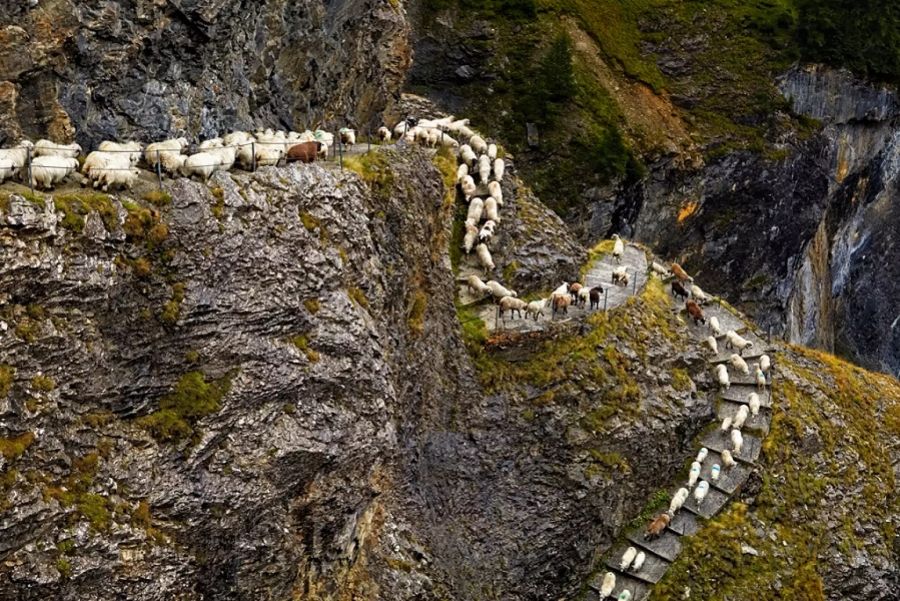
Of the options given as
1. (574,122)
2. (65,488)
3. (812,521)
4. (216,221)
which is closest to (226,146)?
(216,221)

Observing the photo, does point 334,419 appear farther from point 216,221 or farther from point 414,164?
point 414,164

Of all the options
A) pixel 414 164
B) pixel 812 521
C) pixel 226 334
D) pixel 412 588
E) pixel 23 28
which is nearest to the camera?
pixel 226 334

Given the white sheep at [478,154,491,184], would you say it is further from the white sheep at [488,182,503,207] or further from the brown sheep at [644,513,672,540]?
the brown sheep at [644,513,672,540]

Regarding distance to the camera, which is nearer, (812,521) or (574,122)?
(812,521)

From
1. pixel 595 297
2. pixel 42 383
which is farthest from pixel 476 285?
pixel 42 383

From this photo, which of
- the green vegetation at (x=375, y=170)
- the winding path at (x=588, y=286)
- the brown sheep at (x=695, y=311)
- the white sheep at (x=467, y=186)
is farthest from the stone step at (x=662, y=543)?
the green vegetation at (x=375, y=170)

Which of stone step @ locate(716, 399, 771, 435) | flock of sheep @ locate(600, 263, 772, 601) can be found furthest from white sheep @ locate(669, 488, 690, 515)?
stone step @ locate(716, 399, 771, 435)

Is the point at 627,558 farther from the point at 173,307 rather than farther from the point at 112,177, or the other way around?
the point at 112,177
